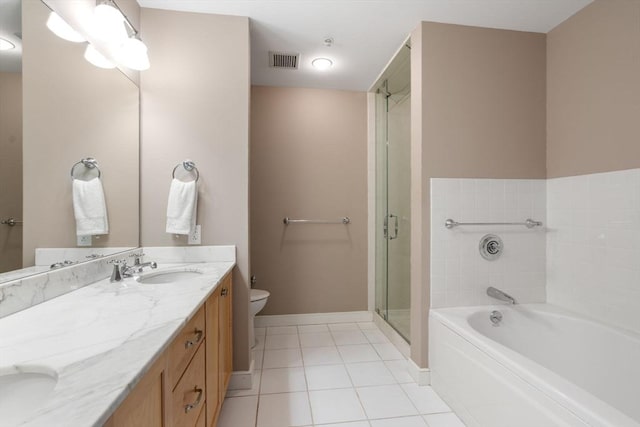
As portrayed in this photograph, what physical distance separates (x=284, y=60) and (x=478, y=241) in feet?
6.73

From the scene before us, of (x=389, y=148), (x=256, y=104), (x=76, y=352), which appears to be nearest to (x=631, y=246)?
(x=389, y=148)

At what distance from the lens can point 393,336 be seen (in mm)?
2400

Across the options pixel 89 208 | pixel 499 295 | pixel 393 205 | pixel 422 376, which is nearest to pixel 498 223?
pixel 499 295

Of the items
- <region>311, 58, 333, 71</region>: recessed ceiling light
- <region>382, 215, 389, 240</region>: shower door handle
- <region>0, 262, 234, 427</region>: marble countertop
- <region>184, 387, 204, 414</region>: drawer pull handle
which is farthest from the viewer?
<region>382, 215, 389, 240</region>: shower door handle

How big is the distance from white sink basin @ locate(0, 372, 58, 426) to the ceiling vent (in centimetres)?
233

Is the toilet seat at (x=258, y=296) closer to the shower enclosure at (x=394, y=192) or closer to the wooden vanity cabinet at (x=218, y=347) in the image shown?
the wooden vanity cabinet at (x=218, y=347)

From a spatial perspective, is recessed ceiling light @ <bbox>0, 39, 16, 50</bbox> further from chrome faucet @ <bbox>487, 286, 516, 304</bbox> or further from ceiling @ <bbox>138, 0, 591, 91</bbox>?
chrome faucet @ <bbox>487, 286, 516, 304</bbox>

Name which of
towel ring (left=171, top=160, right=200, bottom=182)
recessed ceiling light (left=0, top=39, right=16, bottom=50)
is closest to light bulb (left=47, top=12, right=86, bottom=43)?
recessed ceiling light (left=0, top=39, right=16, bottom=50)

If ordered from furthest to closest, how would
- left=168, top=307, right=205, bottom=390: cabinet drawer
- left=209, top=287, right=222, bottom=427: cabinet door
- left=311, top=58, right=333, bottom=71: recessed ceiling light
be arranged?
left=311, top=58, right=333, bottom=71: recessed ceiling light → left=209, top=287, right=222, bottom=427: cabinet door → left=168, top=307, right=205, bottom=390: cabinet drawer

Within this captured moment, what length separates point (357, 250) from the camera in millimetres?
2908

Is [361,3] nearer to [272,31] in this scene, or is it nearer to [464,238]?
[272,31]

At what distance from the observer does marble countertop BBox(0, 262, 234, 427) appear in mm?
481

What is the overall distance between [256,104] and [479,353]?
2.63 meters

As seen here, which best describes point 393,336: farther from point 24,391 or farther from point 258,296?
point 24,391
